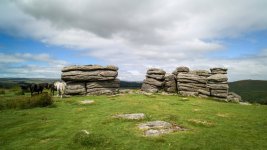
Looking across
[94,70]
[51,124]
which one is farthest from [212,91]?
[51,124]

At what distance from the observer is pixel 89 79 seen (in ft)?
179

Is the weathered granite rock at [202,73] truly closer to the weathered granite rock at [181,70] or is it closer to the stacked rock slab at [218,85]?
the weathered granite rock at [181,70]

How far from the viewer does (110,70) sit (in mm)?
57375

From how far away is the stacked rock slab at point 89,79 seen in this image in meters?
53.5

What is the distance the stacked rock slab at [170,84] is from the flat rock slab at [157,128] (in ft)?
128

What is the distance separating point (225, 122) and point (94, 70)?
3627 cm

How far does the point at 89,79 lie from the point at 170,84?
69.6 feet

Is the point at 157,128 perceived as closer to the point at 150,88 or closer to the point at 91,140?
the point at 91,140

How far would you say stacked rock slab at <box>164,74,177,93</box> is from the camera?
204ft

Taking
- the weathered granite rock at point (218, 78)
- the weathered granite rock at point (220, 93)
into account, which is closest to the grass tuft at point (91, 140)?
the weathered granite rock at point (220, 93)

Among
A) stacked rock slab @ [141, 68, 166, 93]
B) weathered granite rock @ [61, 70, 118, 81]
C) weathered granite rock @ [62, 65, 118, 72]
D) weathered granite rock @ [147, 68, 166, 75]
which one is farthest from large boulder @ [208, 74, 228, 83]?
weathered granite rock @ [62, 65, 118, 72]

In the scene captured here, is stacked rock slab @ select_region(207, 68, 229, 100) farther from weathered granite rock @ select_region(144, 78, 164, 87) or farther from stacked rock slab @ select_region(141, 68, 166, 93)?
stacked rock slab @ select_region(141, 68, 166, 93)

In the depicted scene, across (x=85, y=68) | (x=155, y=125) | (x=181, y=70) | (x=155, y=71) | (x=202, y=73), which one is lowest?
(x=155, y=125)

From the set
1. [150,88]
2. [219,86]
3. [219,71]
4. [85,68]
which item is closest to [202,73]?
[219,71]
